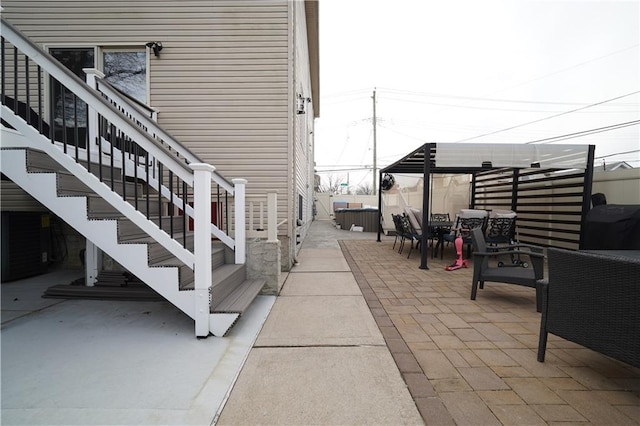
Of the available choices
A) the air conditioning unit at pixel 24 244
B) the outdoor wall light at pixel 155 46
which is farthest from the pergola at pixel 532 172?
the air conditioning unit at pixel 24 244

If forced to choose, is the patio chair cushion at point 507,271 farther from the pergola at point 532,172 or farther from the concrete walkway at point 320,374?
the pergola at point 532,172

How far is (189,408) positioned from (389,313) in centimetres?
205

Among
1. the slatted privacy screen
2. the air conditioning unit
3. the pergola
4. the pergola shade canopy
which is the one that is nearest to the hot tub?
the pergola

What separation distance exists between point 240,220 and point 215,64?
308cm

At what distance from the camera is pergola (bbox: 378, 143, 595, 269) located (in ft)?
17.2

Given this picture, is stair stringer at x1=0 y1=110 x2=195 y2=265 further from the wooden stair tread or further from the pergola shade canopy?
the pergola shade canopy

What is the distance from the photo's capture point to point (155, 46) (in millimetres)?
4805

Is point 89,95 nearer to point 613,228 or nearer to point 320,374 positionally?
point 320,374

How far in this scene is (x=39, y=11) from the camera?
4738 millimetres

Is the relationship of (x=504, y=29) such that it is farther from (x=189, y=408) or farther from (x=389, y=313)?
(x=189, y=408)

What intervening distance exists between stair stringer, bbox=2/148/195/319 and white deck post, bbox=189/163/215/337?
10 centimetres

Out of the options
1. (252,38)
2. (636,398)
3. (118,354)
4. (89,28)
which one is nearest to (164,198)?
(118,354)

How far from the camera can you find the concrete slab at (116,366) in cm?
154

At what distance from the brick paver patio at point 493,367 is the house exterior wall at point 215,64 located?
2.65 metres
